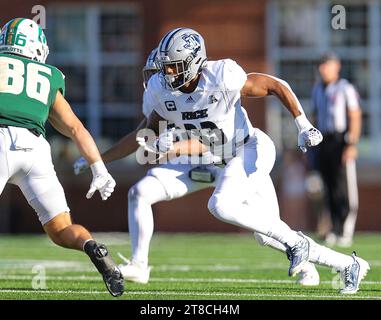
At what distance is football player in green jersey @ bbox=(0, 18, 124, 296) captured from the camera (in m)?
5.91

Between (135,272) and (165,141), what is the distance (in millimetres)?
868

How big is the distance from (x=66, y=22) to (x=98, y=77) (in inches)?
35.1

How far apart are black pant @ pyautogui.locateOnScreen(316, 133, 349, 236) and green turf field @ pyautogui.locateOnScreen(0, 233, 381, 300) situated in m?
0.42

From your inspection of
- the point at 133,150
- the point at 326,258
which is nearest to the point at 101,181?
the point at 133,150

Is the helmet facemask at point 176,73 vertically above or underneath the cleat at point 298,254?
above

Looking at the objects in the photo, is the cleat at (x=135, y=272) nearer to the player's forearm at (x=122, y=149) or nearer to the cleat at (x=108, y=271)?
the player's forearm at (x=122, y=149)

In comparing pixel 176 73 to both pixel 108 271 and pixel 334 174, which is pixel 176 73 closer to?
pixel 108 271

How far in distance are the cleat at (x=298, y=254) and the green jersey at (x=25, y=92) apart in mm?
1547

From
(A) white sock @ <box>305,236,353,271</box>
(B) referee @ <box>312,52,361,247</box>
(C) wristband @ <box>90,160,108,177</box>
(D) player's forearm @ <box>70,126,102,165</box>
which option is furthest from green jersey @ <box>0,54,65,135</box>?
(B) referee @ <box>312,52,361,247</box>

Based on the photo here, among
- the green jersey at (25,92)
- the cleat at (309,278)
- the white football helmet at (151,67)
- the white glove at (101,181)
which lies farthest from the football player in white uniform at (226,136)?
the green jersey at (25,92)

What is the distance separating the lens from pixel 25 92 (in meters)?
5.97

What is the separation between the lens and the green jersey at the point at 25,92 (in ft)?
19.5
